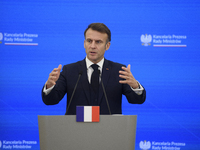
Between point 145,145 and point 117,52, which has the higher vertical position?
point 117,52

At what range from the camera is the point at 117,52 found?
11.8 feet

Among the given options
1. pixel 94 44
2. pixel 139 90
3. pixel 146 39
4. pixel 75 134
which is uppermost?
pixel 146 39

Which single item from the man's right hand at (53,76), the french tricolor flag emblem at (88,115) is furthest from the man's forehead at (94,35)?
the french tricolor flag emblem at (88,115)

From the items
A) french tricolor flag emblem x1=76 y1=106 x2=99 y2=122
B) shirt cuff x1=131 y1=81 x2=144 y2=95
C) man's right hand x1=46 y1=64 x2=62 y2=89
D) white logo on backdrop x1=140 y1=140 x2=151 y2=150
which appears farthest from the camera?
white logo on backdrop x1=140 y1=140 x2=151 y2=150

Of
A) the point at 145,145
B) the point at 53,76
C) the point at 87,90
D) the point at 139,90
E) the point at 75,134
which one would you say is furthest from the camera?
the point at 145,145

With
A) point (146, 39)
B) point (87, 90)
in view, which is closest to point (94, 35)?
point (87, 90)

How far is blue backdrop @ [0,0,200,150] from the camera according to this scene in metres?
3.56

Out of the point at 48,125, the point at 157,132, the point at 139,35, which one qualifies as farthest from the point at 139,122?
the point at 48,125

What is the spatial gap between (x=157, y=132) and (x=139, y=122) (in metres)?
0.29

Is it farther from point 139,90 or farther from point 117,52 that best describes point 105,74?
point 117,52

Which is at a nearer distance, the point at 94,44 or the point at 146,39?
the point at 94,44

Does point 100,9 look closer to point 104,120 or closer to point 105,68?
point 105,68

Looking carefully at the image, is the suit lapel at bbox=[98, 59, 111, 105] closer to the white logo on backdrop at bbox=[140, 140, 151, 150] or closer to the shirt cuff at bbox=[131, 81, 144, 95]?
the shirt cuff at bbox=[131, 81, 144, 95]

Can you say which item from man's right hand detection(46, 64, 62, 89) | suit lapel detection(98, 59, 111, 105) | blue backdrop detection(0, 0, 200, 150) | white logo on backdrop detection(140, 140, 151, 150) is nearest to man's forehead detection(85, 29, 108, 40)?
suit lapel detection(98, 59, 111, 105)
